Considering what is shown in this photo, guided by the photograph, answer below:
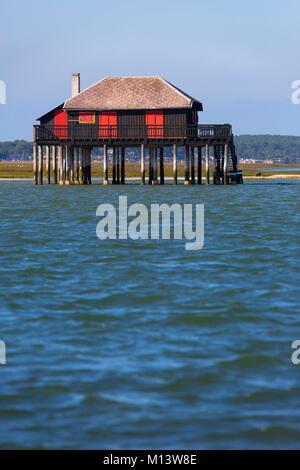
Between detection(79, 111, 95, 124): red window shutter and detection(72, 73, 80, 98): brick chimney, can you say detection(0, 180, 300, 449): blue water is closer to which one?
detection(79, 111, 95, 124): red window shutter

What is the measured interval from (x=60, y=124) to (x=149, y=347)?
172ft

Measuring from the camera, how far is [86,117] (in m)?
63.7

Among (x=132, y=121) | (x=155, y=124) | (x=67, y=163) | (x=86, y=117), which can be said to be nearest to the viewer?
(x=155, y=124)

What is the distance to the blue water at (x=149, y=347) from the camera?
33.6 feet

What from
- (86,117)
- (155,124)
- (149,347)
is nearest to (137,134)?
(155,124)

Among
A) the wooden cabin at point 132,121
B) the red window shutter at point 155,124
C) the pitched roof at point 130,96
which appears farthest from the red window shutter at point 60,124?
the red window shutter at point 155,124

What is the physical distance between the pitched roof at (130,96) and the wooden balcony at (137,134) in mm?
1325

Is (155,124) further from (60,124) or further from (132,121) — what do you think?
(60,124)

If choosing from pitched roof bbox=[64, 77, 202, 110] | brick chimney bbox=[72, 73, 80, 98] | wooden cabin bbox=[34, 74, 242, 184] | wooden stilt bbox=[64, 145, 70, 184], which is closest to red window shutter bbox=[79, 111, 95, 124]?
wooden cabin bbox=[34, 74, 242, 184]

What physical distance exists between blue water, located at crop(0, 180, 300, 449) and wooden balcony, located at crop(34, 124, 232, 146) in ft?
120

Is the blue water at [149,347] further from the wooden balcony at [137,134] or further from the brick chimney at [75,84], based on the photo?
the brick chimney at [75,84]

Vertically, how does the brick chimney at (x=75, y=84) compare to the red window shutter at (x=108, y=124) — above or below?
above

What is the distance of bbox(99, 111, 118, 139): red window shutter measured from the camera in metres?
62.9
